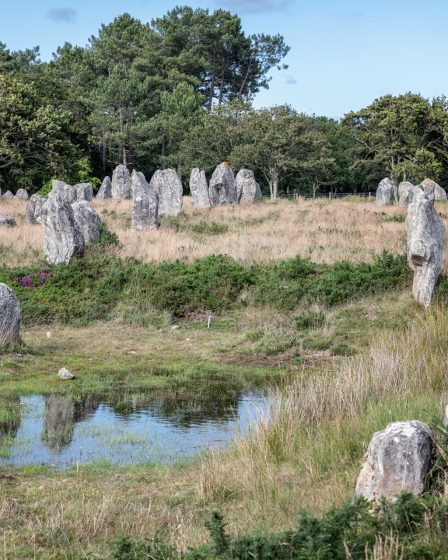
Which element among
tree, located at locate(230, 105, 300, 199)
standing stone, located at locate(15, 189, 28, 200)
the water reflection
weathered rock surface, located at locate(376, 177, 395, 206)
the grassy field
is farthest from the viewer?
tree, located at locate(230, 105, 300, 199)

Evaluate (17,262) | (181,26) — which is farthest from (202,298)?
(181,26)

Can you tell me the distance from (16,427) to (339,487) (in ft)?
17.4

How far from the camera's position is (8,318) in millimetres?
15883

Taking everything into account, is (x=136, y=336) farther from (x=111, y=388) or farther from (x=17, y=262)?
(x=17, y=262)

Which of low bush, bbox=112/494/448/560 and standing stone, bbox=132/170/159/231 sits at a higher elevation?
standing stone, bbox=132/170/159/231

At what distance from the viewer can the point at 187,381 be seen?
1452 centimetres

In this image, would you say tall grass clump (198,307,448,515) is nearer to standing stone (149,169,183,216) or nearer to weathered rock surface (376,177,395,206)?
standing stone (149,169,183,216)

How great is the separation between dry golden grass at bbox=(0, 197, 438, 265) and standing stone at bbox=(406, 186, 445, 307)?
424cm

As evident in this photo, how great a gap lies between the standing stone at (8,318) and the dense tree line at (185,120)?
24.4 m

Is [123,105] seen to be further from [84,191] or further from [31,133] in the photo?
[31,133]

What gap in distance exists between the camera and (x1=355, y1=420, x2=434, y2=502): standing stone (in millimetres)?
6535

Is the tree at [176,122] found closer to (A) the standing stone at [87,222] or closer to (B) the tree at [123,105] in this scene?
(B) the tree at [123,105]

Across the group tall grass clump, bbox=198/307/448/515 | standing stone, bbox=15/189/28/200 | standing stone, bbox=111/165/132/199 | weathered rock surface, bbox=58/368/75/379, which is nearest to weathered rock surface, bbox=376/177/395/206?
standing stone, bbox=111/165/132/199

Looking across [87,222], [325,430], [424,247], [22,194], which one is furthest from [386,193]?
[325,430]
